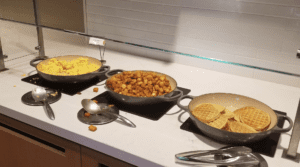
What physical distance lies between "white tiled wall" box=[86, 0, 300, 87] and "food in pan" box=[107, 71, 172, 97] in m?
0.60

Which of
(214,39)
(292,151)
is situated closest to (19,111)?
(292,151)

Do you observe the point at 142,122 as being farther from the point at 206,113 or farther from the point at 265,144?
the point at 265,144

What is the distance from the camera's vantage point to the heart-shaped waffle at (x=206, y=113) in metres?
0.95

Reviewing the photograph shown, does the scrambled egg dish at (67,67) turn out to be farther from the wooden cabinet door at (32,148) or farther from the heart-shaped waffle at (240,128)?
the heart-shaped waffle at (240,128)

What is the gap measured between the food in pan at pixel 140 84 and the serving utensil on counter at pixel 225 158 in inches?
13.4

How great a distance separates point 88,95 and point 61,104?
138 mm

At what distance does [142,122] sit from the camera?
1057 millimetres

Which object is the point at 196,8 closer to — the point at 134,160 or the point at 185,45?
the point at 185,45

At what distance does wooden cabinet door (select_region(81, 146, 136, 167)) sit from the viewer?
3.10ft

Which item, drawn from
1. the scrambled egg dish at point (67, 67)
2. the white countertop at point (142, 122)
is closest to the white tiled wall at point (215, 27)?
the white countertop at point (142, 122)

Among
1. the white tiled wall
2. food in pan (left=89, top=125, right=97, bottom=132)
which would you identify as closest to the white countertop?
food in pan (left=89, top=125, right=97, bottom=132)

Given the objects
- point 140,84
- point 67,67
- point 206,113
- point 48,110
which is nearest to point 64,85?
point 67,67

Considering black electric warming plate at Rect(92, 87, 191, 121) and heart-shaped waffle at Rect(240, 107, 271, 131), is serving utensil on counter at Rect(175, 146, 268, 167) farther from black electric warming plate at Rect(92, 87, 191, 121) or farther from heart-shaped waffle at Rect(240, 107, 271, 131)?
black electric warming plate at Rect(92, 87, 191, 121)

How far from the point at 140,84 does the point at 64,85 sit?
0.43 m
